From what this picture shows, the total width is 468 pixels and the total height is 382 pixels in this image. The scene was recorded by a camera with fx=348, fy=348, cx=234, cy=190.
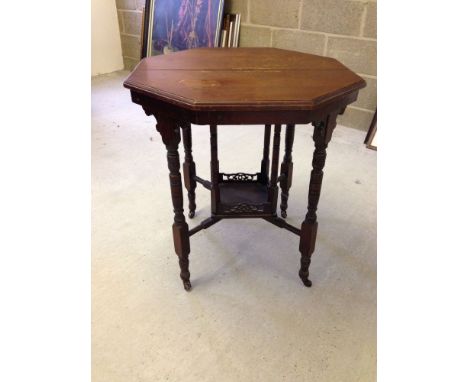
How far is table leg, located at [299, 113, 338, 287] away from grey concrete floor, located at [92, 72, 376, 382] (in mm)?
120

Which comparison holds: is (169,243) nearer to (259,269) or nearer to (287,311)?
(259,269)

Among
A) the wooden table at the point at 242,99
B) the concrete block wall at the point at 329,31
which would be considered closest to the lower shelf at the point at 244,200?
the wooden table at the point at 242,99

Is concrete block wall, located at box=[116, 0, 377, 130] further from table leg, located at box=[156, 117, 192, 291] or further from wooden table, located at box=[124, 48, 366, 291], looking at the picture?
table leg, located at box=[156, 117, 192, 291]

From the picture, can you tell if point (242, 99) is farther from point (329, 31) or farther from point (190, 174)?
point (329, 31)

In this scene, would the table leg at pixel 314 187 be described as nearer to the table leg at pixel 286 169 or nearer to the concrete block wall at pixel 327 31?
the table leg at pixel 286 169

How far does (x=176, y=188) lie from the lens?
46.3 inches

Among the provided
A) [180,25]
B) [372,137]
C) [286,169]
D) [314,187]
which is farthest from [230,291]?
[180,25]

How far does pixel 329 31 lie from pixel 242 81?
193 centimetres

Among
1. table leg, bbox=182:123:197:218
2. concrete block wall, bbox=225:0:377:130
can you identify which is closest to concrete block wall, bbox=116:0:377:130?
concrete block wall, bbox=225:0:377:130

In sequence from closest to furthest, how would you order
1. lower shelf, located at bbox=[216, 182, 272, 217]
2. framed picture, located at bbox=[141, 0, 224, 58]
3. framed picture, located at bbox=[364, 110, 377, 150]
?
lower shelf, located at bbox=[216, 182, 272, 217]
framed picture, located at bbox=[364, 110, 377, 150]
framed picture, located at bbox=[141, 0, 224, 58]

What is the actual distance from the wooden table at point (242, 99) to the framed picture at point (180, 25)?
6.51 ft

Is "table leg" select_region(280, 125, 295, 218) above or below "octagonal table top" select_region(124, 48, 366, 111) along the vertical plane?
below

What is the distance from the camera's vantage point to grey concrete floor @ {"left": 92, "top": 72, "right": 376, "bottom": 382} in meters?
1.10

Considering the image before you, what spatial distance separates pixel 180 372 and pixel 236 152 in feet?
5.24
